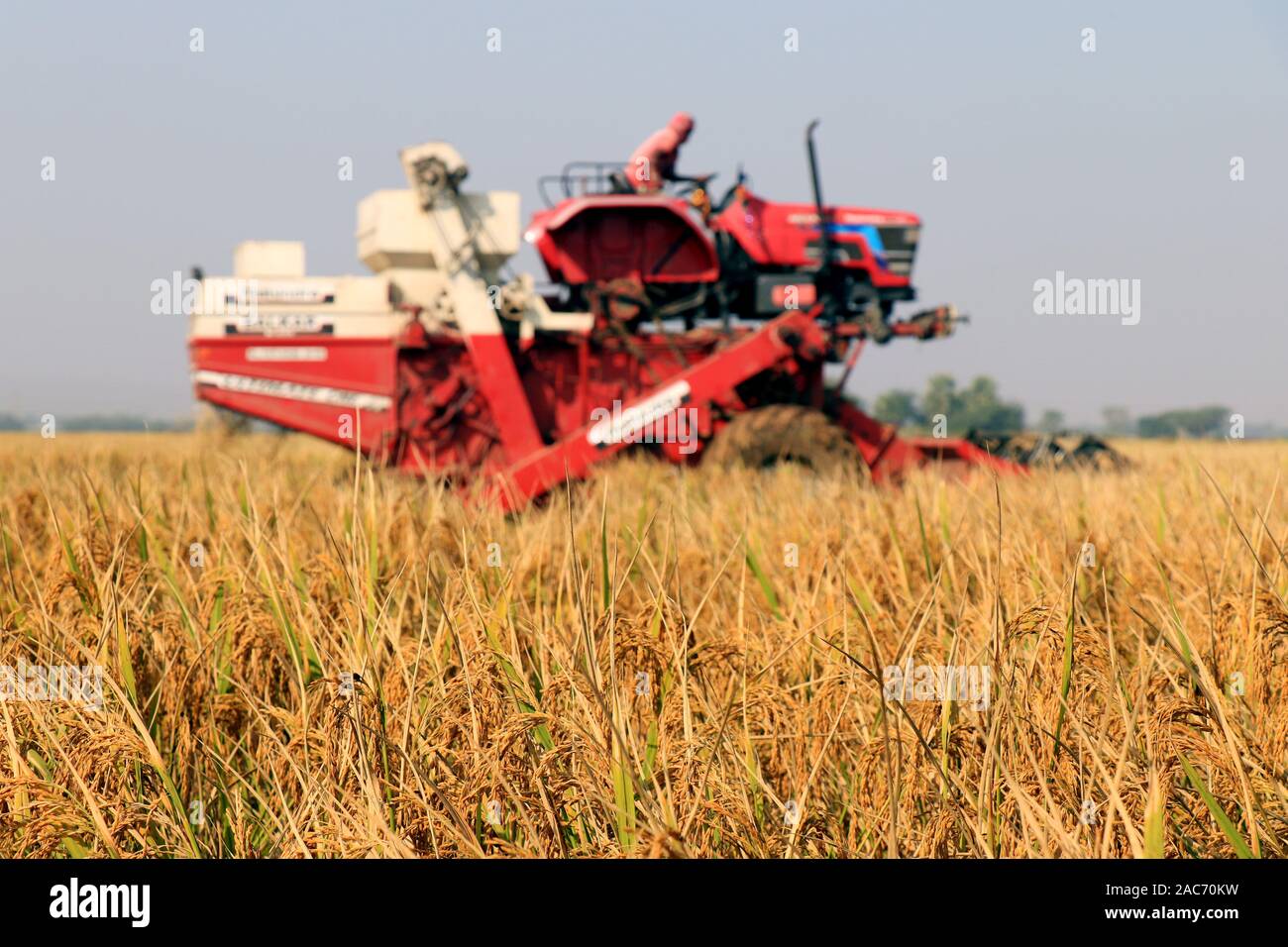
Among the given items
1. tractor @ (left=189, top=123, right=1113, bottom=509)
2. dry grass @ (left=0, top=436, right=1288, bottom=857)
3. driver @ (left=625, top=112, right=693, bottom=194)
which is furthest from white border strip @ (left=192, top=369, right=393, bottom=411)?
dry grass @ (left=0, top=436, right=1288, bottom=857)

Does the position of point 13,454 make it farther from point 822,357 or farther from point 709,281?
point 822,357

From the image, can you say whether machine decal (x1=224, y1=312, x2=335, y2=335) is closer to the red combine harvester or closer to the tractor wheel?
the red combine harvester

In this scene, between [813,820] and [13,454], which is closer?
[813,820]

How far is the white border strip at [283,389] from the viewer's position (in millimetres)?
7695

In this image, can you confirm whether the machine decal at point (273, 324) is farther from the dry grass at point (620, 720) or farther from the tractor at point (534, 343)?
the dry grass at point (620, 720)

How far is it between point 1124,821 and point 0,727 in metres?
2.24

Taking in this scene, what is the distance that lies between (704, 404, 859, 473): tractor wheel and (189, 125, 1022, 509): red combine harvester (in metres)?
0.01

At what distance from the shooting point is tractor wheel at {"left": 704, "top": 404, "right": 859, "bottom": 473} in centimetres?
730

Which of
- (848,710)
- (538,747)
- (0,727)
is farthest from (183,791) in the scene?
(848,710)

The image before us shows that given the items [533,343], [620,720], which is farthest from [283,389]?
[620,720]

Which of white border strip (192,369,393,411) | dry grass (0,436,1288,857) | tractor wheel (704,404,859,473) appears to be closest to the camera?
dry grass (0,436,1288,857)

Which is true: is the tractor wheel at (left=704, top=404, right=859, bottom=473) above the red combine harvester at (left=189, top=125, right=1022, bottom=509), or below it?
below

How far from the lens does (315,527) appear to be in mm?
4250
